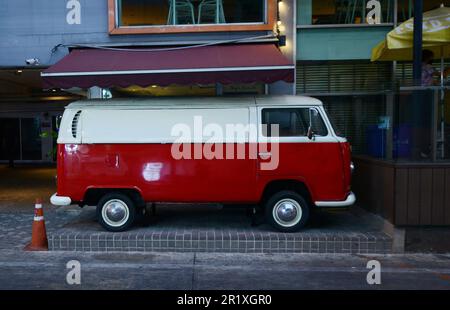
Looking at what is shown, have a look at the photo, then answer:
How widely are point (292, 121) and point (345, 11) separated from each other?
4.06 meters

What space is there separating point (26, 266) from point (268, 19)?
661 centimetres

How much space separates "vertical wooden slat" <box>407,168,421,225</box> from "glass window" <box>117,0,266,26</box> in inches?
194

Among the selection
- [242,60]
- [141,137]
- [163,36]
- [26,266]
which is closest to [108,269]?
[26,266]

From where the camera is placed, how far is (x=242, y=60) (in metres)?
7.57

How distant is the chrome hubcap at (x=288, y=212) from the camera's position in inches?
267

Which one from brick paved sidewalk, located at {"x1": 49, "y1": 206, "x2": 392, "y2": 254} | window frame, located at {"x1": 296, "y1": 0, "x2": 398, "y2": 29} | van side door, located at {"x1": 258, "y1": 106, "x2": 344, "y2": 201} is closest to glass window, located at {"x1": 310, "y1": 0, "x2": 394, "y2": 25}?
window frame, located at {"x1": 296, "y1": 0, "x2": 398, "y2": 29}

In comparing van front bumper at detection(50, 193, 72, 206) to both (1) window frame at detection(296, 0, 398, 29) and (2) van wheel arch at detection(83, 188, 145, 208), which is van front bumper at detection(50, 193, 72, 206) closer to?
(2) van wheel arch at detection(83, 188, 145, 208)

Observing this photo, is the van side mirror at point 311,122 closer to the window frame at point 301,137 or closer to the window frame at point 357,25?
the window frame at point 301,137

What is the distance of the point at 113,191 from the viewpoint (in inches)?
275

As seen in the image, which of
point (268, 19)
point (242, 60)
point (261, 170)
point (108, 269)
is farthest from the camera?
point (268, 19)

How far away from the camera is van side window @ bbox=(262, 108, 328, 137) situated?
6.79 m

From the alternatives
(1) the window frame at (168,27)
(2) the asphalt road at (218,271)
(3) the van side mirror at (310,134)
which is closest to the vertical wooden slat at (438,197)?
(2) the asphalt road at (218,271)

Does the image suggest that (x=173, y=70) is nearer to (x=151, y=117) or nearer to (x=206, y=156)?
(x=151, y=117)

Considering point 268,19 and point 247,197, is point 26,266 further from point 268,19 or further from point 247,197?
point 268,19
